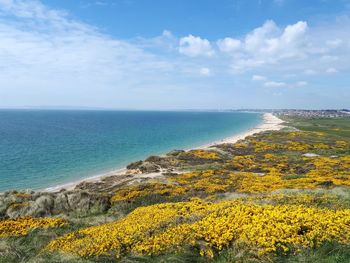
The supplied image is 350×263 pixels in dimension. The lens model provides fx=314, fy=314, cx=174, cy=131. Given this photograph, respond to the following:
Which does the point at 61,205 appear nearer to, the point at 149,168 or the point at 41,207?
the point at 41,207

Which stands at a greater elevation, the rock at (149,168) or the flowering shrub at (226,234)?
the flowering shrub at (226,234)

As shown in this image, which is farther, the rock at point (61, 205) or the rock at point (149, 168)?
the rock at point (149, 168)

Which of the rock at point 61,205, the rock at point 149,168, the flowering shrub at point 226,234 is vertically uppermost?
the flowering shrub at point 226,234

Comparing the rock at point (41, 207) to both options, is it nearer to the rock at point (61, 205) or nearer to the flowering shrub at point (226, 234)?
the rock at point (61, 205)

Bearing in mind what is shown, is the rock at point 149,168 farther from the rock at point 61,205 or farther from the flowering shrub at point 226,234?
the flowering shrub at point 226,234

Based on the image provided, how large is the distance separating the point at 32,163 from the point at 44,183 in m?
17.3

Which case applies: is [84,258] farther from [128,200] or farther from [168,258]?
[128,200]

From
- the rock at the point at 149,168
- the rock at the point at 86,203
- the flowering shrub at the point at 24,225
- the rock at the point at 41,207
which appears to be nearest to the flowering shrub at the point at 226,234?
the flowering shrub at the point at 24,225

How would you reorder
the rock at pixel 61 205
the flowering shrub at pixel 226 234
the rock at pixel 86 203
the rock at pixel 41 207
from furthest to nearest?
1. the rock at pixel 61 205
2. the rock at pixel 86 203
3. the rock at pixel 41 207
4. the flowering shrub at pixel 226 234

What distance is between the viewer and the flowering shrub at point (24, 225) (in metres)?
16.5

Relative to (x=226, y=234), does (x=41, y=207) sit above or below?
below

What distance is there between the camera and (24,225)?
17.5 m

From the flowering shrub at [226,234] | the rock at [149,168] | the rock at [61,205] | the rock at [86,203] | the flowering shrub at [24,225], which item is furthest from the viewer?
the rock at [149,168]

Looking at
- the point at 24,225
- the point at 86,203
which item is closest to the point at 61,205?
the point at 86,203
